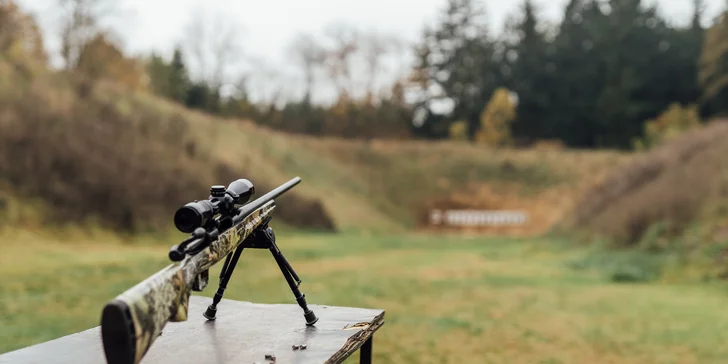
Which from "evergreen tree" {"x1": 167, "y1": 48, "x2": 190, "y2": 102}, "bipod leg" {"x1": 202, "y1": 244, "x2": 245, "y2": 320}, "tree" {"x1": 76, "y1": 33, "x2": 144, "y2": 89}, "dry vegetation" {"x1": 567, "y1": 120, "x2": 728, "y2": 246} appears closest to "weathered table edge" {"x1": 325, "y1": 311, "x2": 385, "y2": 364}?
"bipod leg" {"x1": 202, "y1": 244, "x2": 245, "y2": 320}

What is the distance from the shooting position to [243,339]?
11.3 ft

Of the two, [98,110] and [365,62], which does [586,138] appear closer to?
[365,62]

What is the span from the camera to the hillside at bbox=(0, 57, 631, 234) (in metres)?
20.6

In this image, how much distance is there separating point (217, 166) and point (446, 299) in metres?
18.6

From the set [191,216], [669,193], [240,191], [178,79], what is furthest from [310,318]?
[178,79]

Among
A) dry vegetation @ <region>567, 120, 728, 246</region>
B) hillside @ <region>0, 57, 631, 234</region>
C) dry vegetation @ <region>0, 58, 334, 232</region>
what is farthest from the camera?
hillside @ <region>0, 57, 631, 234</region>

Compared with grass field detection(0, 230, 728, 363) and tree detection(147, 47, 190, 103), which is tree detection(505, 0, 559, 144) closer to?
tree detection(147, 47, 190, 103)

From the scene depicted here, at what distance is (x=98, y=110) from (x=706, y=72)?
1562 inches

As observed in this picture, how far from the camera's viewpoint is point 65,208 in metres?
19.4

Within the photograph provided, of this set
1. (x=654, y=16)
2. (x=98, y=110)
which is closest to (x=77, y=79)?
(x=98, y=110)

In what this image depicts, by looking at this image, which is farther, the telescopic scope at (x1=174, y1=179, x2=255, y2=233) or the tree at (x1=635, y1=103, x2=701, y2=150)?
the tree at (x1=635, y1=103, x2=701, y2=150)

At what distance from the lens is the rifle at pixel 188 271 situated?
2168 mm

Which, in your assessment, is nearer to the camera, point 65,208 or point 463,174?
point 65,208

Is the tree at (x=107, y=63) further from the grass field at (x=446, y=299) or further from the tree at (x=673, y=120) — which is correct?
the tree at (x=673, y=120)
